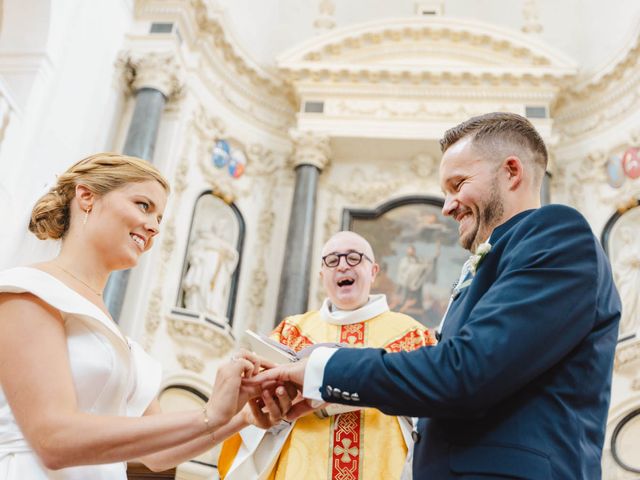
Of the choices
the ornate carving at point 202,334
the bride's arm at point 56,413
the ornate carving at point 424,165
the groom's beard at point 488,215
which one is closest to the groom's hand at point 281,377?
the bride's arm at point 56,413

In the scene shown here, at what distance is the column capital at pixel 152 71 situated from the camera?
9180mm

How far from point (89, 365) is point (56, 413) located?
0.24 metres

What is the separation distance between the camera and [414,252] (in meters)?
10.6

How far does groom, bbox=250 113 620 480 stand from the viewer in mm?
1794

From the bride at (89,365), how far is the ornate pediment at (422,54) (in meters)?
8.72

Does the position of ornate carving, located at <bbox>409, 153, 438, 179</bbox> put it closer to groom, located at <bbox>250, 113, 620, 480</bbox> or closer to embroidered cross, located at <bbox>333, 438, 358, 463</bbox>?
embroidered cross, located at <bbox>333, 438, 358, 463</bbox>

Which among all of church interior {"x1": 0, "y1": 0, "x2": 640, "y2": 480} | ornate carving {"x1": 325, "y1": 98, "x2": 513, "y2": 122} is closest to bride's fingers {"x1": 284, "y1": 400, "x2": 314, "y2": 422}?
church interior {"x1": 0, "y1": 0, "x2": 640, "y2": 480}

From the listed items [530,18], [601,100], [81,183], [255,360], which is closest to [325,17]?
[530,18]

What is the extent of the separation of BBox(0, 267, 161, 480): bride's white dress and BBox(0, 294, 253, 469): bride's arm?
5cm

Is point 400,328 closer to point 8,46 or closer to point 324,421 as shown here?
point 324,421

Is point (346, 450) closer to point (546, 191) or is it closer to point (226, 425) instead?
point (226, 425)

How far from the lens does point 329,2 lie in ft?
42.3

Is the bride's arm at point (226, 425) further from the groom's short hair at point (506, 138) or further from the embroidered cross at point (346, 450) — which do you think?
the embroidered cross at point (346, 450)

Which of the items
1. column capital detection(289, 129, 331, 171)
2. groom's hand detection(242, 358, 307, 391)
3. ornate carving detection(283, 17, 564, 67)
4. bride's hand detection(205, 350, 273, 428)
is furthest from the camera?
ornate carving detection(283, 17, 564, 67)
